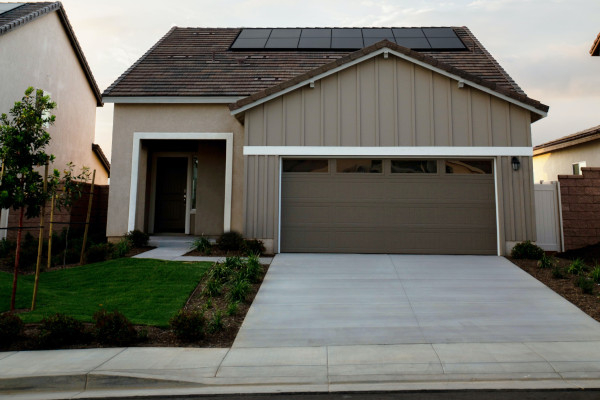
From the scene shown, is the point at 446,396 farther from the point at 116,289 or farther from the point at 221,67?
the point at 221,67

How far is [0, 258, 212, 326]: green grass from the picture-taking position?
5.91m

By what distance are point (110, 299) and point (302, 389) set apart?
13.7ft

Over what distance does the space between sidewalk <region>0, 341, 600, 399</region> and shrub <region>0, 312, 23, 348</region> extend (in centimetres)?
27

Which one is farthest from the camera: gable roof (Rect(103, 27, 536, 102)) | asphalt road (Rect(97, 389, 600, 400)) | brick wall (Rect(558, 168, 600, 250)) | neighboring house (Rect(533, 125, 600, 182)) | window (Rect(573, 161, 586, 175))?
window (Rect(573, 161, 586, 175))

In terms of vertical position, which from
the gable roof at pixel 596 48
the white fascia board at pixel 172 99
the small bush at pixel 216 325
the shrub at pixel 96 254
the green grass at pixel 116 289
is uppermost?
the gable roof at pixel 596 48

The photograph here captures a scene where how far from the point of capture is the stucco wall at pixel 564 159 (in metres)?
14.7

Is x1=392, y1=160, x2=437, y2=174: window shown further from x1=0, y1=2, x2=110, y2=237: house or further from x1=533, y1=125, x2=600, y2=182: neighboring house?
x1=0, y1=2, x2=110, y2=237: house

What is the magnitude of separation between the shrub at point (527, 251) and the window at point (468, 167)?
1971 millimetres

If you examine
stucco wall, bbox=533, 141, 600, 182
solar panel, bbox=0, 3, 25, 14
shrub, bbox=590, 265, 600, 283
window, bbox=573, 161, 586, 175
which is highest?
solar panel, bbox=0, 3, 25, 14

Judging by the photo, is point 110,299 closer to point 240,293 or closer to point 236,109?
point 240,293

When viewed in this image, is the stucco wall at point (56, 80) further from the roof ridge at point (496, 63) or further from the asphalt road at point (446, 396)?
the roof ridge at point (496, 63)

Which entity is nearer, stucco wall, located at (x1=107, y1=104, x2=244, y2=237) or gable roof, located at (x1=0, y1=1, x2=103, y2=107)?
stucco wall, located at (x1=107, y1=104, x2=244, y2=237)

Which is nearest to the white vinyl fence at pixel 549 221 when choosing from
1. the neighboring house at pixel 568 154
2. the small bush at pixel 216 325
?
the neighboring house at pixel 568 154

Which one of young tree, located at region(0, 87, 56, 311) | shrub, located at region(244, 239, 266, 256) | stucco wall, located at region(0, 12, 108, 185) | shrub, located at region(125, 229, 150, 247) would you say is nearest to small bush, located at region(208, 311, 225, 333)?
young tree, located at region(0, 87, 56, 311)
